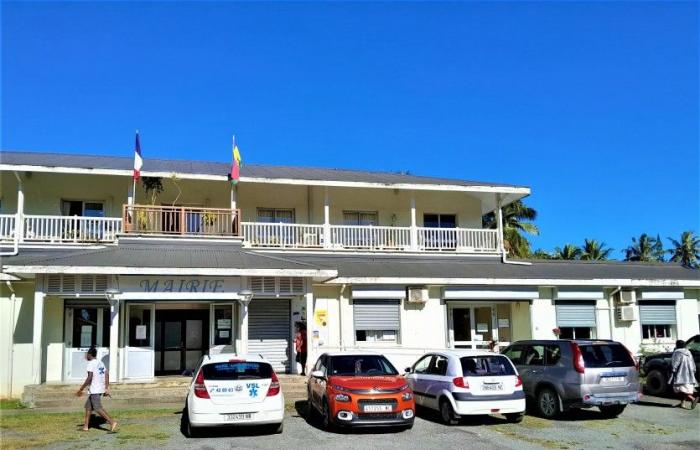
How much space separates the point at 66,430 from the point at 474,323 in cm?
1325

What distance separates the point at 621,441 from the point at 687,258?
2068 inches

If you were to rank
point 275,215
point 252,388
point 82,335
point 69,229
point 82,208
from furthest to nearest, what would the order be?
point 275,215, point 82,208, point 69,229, point 82,335, point 252,388

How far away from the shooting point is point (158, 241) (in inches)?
736

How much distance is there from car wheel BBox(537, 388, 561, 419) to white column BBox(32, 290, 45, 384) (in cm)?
1204

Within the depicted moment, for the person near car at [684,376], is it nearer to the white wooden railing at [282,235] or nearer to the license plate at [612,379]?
the license plate at [612,379]

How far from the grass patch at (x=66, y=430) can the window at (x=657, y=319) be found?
53.0 ft

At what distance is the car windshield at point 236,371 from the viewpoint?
1109cm

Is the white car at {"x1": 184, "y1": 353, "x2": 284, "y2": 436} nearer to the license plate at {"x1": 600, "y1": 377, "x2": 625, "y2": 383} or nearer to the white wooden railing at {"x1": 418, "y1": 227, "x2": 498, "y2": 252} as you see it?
the license plate at {"x1": 600, "y1": 377, "x2": 625, "y2": 383}

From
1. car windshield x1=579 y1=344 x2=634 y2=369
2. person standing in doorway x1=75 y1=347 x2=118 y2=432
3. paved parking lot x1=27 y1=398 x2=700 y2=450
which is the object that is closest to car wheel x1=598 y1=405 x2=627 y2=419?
paved parking lot x1=27 y1=398 x2=700 y2=450

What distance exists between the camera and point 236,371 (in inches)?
442

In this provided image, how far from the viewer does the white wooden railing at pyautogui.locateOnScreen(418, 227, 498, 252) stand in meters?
22.0

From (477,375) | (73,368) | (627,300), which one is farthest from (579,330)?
(73,368)

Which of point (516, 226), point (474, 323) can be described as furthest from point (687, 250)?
point (474, 323)

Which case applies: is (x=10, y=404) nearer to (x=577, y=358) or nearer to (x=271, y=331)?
(x=271, y=331)
